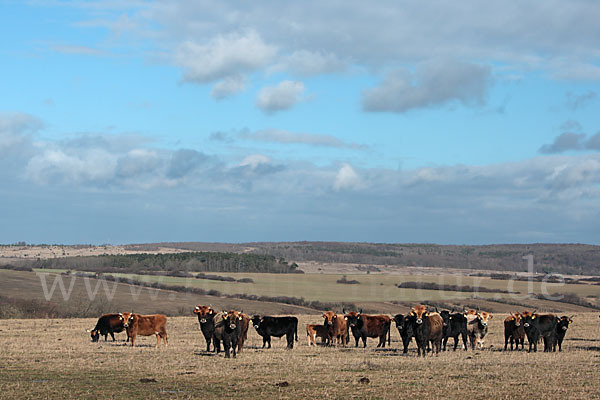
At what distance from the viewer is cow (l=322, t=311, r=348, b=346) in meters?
30.4

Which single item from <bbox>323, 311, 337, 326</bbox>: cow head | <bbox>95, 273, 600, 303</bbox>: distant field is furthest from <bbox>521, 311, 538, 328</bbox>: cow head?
<bbox>95, 273, 600, 303</bbox>: distant field

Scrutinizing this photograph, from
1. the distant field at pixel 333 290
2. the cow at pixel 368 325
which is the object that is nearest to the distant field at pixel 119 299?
the distant field at pixel 333 290

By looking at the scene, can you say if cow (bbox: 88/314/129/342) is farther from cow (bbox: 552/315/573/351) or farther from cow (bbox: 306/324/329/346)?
cow (bbox: 552/315/573/351)

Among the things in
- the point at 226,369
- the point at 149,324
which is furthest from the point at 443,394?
the point at 149,324

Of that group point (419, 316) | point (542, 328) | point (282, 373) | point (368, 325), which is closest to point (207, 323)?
point (368, 325)

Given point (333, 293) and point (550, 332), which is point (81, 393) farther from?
point (333, 293)

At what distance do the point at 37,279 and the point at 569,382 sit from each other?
72.4 metres

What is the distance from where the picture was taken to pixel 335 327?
30.5 metres

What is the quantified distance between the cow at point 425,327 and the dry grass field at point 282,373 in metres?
0.71

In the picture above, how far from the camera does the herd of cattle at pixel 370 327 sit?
24953 mm

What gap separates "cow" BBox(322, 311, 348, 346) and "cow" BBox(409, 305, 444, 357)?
5.68 metres

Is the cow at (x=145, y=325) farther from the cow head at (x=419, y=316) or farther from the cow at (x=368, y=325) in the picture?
the cow head at (x=419, y=316)

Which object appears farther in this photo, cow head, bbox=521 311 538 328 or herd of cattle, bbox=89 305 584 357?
cow head, bbox=521 311 538 328

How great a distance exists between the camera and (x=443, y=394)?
49.5ft
